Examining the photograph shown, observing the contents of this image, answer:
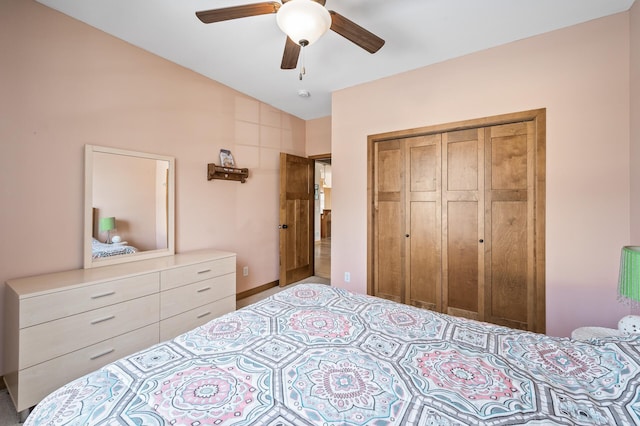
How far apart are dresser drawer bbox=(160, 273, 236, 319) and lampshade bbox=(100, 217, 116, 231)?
2.43ft

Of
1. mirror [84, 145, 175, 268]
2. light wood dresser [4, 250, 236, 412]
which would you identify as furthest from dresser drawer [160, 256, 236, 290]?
mirror [84, 145, 175, 268]

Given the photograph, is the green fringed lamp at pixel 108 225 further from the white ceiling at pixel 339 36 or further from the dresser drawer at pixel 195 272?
the white ceiling at pixel 339 36

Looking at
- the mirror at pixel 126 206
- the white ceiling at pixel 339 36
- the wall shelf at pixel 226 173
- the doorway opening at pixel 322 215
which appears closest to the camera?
the white ceiling at pixel 339 36

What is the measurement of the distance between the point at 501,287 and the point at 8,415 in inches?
143

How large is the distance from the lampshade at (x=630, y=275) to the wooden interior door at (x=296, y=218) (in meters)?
3.25

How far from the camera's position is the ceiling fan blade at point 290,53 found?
68.4 inches

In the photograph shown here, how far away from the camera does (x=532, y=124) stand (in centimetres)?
225

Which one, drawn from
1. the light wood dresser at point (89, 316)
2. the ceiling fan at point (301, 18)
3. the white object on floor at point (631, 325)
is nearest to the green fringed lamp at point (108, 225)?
the light wood dresser at point (89, 316)

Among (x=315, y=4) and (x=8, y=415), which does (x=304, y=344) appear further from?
(x=8, y=415)

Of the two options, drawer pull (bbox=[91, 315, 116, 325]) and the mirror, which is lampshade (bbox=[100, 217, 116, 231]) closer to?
the mirror

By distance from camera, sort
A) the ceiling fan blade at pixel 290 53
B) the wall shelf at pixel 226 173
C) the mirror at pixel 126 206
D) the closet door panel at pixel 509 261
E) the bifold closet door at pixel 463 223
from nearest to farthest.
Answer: the ceiling fan blade at pixel 290 53 < the mirror at pixel 126 206 < the closet door panel at pixel 509 261 < the bifold closet door at pixel 463 223 < the wall shelf at pixel 226 173

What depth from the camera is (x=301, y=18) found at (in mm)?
1411

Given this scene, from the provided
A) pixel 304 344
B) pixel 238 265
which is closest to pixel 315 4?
pixel 304 344

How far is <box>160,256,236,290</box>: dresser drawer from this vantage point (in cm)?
222
